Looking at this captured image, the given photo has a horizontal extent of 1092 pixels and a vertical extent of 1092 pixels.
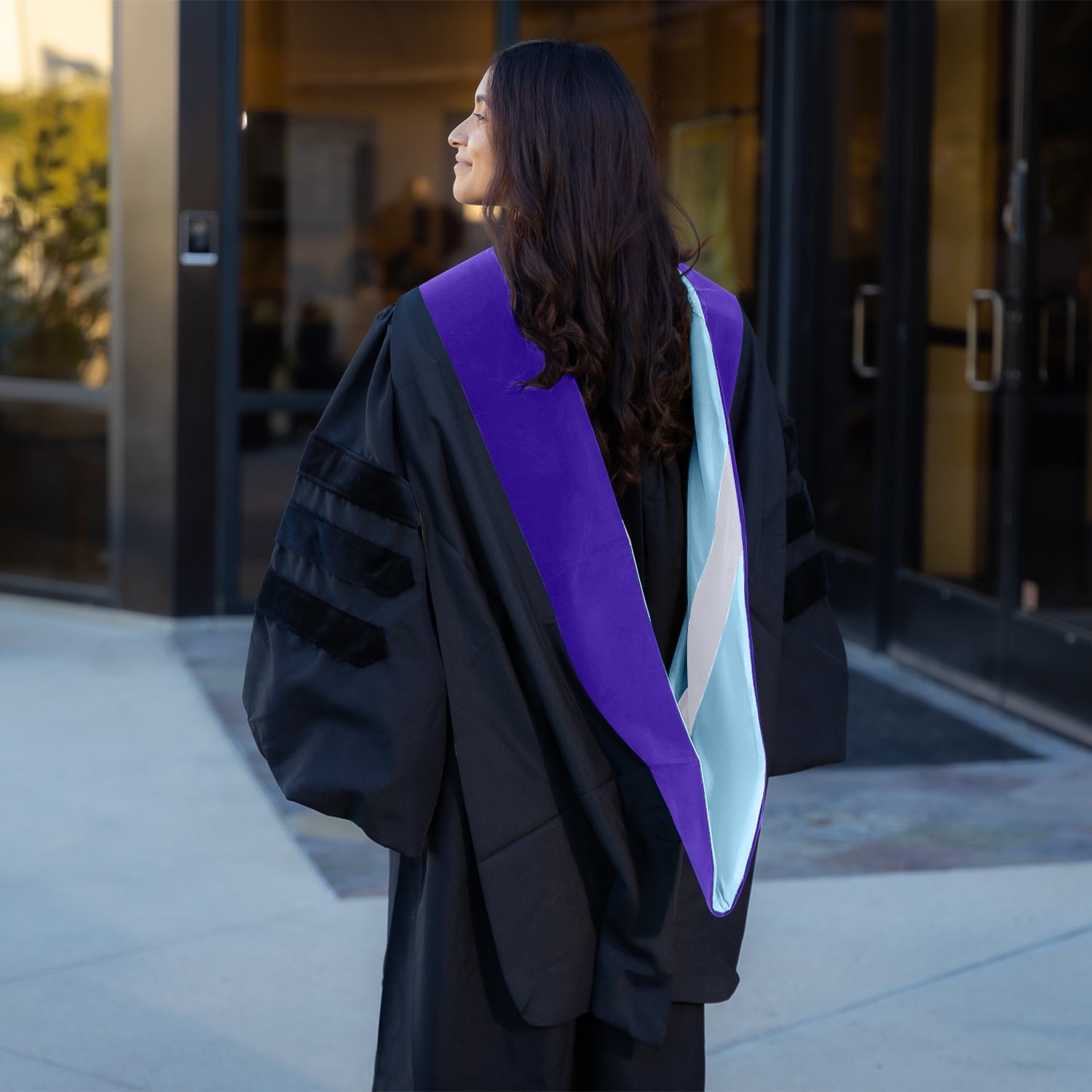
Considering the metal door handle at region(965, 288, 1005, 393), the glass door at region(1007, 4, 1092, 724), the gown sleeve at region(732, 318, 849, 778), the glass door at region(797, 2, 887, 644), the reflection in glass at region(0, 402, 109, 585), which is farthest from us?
the reflection in glass at region(0, 402, 109, 585)

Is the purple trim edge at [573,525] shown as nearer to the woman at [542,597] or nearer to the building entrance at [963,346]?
the woman at [542,597]

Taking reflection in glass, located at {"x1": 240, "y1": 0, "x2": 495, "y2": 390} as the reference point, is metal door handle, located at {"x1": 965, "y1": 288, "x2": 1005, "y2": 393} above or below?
below

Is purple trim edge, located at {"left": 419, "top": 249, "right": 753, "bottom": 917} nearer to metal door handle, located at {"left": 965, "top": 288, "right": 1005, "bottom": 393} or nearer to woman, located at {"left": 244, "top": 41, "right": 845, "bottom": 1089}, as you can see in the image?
woman, located at {"left": 244, "top": 41, "right": 845, "bottom": 1089}

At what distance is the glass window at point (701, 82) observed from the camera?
6.98 m

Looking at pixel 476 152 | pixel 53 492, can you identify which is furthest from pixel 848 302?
pixel 476 152

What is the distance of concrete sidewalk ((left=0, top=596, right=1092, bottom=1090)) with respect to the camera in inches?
124

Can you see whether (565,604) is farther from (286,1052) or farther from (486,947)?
(286,1052)

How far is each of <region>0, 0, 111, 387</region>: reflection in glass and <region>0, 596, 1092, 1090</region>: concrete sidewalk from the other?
2.23 metres

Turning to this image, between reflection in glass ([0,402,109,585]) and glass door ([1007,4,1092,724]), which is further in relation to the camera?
reflection in glass ([0,402,109,585])

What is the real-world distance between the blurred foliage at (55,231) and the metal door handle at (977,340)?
130 inches

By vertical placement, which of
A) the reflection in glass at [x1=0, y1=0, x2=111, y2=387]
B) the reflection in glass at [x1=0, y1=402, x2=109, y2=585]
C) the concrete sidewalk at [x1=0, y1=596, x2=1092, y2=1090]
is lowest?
the concrete sidewalk at [x1=0, y1=596, x2=1092, y2=1090]

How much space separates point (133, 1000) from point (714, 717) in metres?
1.59

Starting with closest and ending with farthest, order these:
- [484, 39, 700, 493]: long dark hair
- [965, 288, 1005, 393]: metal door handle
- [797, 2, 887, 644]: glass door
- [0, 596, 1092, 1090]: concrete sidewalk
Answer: [484, 39, 700, 493]: long dark hair → [0, 596, 1092, 1090]: concrete sidewalk → [965, 288, 1005, 393]: metal door handle → [797, 2, 887, 644]: glass door

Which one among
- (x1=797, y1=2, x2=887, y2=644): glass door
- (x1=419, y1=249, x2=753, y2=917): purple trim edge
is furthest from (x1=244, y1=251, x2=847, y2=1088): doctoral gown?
(x1=797, y1=2, x2=887, y2=644): glass door
